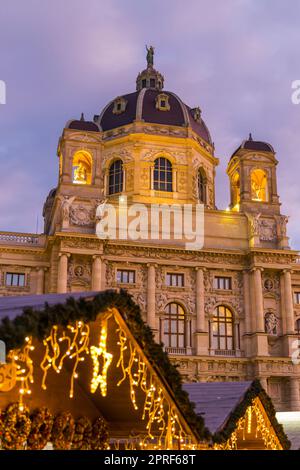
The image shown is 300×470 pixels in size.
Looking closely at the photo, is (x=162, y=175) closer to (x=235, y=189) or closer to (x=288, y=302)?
(x=235, y=189)

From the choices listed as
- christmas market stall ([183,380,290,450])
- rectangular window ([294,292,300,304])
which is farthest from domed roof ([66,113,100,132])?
christmas market stall ([183,380,290,450])

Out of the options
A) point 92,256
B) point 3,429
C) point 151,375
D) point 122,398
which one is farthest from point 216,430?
point 92,256

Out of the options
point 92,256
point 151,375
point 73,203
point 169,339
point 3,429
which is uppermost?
point 73,203

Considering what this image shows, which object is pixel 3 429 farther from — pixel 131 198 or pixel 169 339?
pixel 131 198

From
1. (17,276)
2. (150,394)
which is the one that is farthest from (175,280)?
(150,394)

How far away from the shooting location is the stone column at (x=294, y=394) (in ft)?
120

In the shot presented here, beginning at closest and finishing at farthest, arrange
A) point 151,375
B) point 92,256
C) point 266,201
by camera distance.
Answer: point 151,375 → point 92,256 → point 266,201

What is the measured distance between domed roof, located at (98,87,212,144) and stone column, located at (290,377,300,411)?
17.7 m

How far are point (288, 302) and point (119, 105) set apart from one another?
684 inches

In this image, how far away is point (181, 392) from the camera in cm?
909

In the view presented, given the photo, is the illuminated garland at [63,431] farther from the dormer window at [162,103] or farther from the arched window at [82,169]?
the dormer window at [162,103]

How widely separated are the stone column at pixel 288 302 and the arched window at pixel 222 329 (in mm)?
3027

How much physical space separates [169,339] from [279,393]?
637cm

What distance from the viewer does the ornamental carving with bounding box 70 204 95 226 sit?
37844 millimetres
